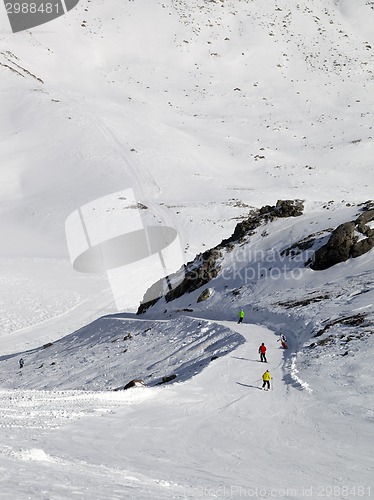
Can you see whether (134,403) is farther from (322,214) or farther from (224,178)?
(224,178)

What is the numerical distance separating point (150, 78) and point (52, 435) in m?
98.5

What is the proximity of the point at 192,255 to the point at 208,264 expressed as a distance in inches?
546

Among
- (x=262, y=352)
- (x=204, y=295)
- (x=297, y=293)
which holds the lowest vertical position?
(x=204, y=295)

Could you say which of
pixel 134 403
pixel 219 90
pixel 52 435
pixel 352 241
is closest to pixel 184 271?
pixel 352 241

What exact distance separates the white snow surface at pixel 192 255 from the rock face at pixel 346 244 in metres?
0.50

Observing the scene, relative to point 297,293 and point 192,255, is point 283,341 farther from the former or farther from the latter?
point 192,255

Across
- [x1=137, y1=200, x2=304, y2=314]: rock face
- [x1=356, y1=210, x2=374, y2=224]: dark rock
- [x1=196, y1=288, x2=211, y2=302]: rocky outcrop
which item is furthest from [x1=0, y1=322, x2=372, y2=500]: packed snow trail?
[x1=137, y1=200, x2=304, y2=314]: rock face

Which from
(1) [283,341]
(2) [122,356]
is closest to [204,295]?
(2) [122,356]

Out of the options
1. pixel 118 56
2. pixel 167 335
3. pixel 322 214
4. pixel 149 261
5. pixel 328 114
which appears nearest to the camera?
pixel 167 335

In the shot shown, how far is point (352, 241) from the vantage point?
95.8 feet

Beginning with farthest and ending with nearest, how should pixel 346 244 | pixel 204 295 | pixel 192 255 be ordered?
pixel 192 255 < pixel 204 295 < pixel 346 244

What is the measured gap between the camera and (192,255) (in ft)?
164

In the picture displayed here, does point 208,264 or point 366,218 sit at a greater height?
point 366,218

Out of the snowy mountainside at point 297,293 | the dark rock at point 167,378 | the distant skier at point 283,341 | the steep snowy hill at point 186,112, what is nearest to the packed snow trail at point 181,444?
the dark rock at point 167,378
